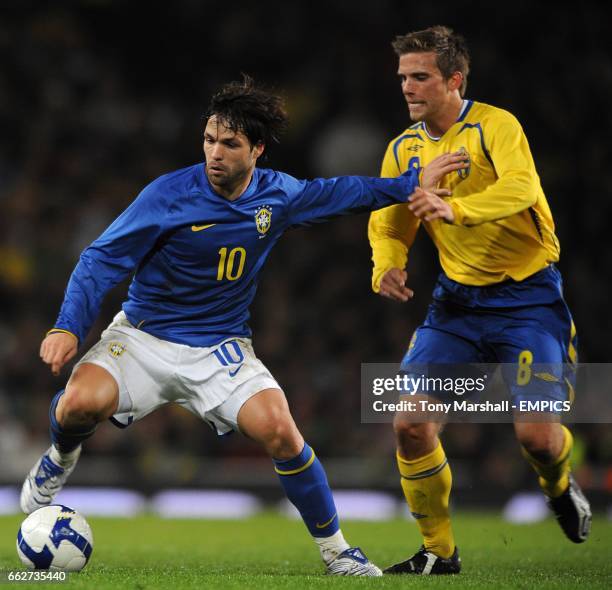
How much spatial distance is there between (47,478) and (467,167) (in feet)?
8.74

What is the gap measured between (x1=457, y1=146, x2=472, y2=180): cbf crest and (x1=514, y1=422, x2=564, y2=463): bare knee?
127 cm

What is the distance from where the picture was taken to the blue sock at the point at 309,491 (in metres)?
5.45

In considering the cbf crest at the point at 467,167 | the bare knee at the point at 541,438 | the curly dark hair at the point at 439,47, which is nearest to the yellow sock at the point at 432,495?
the bare knee at the point at 541,438

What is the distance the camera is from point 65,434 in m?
5.61

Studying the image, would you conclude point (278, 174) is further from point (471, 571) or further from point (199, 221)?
point (471, 571)

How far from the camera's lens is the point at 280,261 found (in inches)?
560

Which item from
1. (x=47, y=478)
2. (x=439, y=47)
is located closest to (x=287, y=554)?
(x=47, y=478)

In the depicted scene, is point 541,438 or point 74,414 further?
point 541,438

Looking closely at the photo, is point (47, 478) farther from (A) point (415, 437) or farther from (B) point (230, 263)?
(A) point (415, 437)

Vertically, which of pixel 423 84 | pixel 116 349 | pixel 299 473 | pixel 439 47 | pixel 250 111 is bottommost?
pixel 299 473

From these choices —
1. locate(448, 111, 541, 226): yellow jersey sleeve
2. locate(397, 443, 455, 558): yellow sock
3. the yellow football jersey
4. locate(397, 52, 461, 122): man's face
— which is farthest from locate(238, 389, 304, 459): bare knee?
locate(397, 52, 461, 122): man's face

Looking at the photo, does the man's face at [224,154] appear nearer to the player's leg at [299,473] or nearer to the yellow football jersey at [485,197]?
the yellow football jersey at [485,197]

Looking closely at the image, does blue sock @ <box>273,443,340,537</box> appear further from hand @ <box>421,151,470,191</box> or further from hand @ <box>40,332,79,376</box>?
hand @ <box>421,151,470,191</box>

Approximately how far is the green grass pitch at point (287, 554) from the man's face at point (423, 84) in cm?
233
